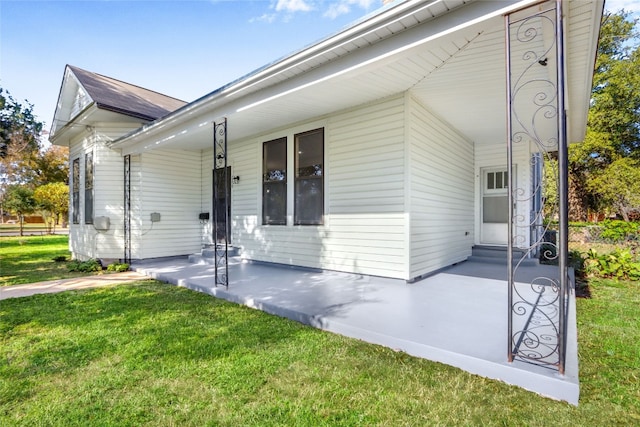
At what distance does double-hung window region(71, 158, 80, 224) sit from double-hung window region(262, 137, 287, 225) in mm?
5546

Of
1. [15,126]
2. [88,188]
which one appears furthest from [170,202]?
[15,126]

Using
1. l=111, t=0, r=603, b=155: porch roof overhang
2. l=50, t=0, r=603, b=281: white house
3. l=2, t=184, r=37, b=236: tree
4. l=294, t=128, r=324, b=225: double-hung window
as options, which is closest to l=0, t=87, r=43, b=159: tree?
l=2, t=184, r=37, b=236: tree

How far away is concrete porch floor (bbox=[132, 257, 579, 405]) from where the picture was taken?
7.24 ft

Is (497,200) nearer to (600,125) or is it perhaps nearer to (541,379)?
(541,379)

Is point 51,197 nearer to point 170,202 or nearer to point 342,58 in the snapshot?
point 170,202

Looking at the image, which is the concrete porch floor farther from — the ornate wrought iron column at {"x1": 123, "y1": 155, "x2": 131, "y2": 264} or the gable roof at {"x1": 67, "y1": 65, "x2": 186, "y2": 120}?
the gable roof at {"x1": 67, "y1": 65, "x2": 186, "y2": 120}

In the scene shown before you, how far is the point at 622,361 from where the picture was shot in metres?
2.50

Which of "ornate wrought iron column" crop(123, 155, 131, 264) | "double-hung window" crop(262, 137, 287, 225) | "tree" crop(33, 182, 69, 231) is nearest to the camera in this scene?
"double-hung window" crop(262, 137, 287, 225)

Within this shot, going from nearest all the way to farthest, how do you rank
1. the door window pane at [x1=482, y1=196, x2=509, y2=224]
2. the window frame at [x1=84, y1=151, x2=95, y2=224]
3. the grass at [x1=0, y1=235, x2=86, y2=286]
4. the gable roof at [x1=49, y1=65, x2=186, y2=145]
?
1. the grass at [x1=0, y1=235, x2=86, y2=286]
2. the gable roof at [x1=49, y1=65, x2=186, y2=145]
3. the door window pane at [x1=482, y1=196, x2=509, y2=224]
4. the window frame at [x1=84, y1=151, x2=95, y2=224]

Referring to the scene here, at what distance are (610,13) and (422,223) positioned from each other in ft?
65.4

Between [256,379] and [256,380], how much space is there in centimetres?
1

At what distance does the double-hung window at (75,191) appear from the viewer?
333 inches

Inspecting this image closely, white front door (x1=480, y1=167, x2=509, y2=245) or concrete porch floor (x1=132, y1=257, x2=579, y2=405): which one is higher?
white front door (x1=480, y1=167, x2=509, y2=245)

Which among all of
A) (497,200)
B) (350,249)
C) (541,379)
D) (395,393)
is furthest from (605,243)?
(395,393)
